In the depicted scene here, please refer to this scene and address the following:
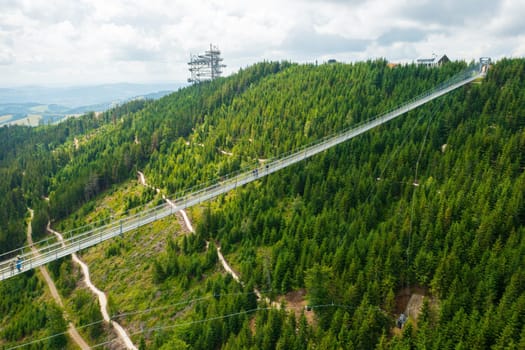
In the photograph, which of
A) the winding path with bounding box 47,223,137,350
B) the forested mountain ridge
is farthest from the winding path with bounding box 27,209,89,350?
the forested mountain ridge

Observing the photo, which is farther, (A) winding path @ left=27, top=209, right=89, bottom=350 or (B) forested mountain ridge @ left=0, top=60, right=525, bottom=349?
(A) winding path @ left=27, top=209, right=89, bottom=350

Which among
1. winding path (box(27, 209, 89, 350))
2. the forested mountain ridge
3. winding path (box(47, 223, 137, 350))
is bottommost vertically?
winding path (box(27, 209, 89, 350))

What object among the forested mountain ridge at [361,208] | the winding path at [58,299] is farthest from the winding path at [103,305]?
the winding path at [58,299]

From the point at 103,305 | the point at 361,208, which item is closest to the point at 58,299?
the point at 103,305

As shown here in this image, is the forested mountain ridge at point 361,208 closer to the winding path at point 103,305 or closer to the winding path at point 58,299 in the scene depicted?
the winding path at point 103,305

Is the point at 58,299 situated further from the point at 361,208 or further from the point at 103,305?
the point at 361,208

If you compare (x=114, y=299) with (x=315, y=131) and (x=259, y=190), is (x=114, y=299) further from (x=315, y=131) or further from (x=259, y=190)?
(x=315, y=131)

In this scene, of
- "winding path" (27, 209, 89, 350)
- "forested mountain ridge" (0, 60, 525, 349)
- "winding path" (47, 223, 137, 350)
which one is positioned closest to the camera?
"forested mountain ridge" (0, 60, 525, 349)

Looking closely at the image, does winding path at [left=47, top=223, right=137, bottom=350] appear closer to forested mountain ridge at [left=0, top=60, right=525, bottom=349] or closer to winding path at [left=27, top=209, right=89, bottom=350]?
forested mountain ridge at [left=0, top=60, right=525, bottom=349]

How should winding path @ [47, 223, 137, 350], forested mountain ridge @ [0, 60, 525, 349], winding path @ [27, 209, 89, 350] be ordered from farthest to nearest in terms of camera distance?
winding path @ [27, 209, 89, 350], winding path @ [47, 223, 137, 350], forested mountain ridge @ [0, 60, 525, 349]
